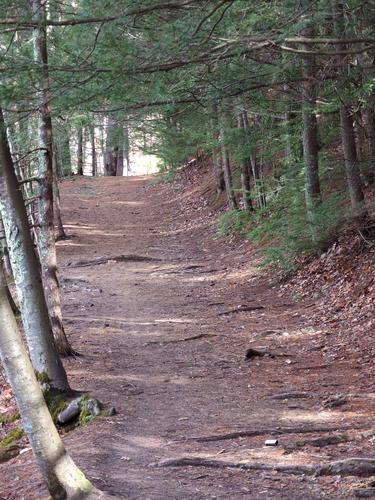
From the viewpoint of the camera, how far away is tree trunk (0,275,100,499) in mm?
4625

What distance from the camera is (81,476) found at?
16.3 feet

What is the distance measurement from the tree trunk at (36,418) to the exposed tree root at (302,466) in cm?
119

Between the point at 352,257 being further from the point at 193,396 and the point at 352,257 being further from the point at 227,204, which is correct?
the point at 227,204

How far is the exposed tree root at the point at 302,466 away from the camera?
524 centimetres

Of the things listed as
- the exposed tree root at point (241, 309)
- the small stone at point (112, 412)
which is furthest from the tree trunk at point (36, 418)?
the exposed tree root at point (241, 309)

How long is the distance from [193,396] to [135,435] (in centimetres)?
171

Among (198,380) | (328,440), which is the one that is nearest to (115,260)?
(198,380)

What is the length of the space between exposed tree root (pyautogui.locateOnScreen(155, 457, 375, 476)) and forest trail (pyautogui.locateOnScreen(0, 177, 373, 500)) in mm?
75

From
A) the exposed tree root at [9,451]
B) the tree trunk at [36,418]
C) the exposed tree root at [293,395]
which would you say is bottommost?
the exposed tree root at [9,451]

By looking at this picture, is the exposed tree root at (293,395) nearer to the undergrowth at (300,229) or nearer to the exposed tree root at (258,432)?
the exposed tree root at (258,432)

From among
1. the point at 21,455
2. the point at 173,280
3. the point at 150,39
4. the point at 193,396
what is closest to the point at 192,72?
the point at 150,39

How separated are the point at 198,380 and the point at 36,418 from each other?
4.79 metres

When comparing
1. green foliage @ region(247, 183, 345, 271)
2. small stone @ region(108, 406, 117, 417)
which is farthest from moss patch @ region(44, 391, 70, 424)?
green foliage @ region(247, 183, 345, 271)

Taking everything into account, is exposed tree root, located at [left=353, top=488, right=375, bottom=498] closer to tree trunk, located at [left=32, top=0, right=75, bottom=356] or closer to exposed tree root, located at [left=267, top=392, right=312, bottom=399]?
exposed tree root, located at [left=267, top=392, right=312, bottom=399]
